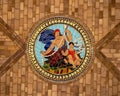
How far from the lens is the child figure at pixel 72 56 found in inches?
362

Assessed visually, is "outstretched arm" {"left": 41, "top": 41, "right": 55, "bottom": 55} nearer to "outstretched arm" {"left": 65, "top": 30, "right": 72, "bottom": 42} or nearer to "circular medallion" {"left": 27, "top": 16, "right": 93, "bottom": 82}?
"circular medallion" {"left": 27, "top": 16, "right": 93, "bottom": 82}

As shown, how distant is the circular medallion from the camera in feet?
30.2

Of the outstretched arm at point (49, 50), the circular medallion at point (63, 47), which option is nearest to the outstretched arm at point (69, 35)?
the circular medallion at point (63, 47)

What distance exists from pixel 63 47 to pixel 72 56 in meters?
0.40

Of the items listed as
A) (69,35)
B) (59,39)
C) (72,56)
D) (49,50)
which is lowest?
(72,56)

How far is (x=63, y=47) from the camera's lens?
9211 mm

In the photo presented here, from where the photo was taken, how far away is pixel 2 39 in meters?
9.45

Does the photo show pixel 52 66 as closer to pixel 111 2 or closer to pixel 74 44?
pixel 74 44

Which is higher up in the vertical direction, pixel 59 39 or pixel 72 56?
pixel 59 39

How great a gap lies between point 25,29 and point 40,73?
1.49 m

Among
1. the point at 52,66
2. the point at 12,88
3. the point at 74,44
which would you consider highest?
the point at 74,44

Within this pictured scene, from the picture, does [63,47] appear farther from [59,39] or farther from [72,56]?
[72,56]

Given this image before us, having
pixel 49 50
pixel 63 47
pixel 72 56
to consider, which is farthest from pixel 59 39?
pixel 72 56

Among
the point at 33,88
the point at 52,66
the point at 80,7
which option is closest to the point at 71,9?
the point at 80,7
